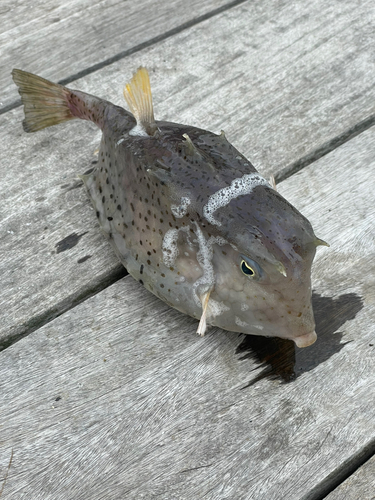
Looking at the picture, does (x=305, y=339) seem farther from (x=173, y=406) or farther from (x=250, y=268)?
(x=173, y=406)

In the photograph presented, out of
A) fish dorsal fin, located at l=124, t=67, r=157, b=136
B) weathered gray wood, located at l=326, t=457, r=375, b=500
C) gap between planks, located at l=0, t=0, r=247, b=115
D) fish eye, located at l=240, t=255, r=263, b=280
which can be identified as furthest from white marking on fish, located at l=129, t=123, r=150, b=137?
weathered gray wood, located at l=326, t=457, r=375, b=500

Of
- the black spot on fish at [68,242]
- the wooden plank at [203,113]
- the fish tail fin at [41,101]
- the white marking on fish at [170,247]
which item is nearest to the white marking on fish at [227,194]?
the white marking on fish at [170,247]

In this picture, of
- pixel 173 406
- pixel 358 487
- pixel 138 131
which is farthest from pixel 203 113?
pixel 358 487

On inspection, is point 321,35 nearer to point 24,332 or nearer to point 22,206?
point 22,206

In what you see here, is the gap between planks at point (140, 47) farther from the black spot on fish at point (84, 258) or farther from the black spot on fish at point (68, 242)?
the black spot on fish at point (84, 258)

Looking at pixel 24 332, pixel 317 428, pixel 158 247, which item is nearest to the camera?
pixel 317 428

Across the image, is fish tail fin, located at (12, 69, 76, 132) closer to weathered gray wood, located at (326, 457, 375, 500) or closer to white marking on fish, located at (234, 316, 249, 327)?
white marking on fish, located at (234, 316, 249, 327)

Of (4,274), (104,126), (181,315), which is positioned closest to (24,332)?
(4,274)
